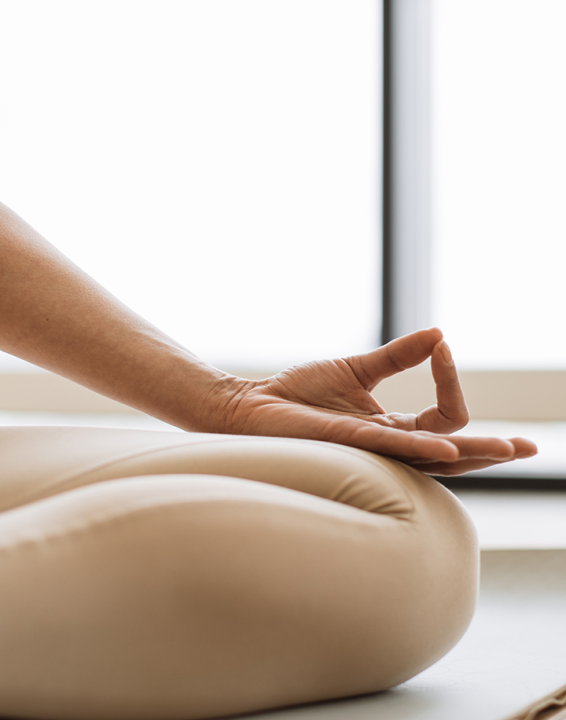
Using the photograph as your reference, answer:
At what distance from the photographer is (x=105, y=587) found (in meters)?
0.50

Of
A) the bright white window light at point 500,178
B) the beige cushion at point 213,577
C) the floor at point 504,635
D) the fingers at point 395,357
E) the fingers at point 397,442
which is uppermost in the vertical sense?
the bright white window light at point 500,178

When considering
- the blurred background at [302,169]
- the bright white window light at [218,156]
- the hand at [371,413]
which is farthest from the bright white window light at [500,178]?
the hand at [371,413]

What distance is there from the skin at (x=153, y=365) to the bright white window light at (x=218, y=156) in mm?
1661

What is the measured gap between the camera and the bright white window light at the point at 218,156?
2570 mm

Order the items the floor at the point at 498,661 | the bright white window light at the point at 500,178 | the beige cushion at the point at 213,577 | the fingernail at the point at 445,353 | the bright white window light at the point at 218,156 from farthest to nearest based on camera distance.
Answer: the bright white window light at the point at 218,156 → the bright white window light at the point at 500,178 → the fingernail at the point at 445,353 → the floor at the point at 498,661 → the beige cushion at the point at 213,577

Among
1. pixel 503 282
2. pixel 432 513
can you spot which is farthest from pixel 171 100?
pixel 432 513

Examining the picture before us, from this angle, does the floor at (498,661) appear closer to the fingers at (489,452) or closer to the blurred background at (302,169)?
the fingers at (489,452)

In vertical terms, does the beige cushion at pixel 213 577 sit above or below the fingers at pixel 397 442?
below

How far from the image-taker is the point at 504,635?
3.25 ft

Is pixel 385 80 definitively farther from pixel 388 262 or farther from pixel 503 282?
pixel 503 282

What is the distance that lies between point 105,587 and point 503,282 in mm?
2222

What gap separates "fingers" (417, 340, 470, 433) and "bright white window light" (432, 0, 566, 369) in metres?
1.66

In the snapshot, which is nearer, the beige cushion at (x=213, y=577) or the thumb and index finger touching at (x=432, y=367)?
the beige cushion at (x=213, y=577)

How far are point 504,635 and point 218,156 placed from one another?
6.92ft
